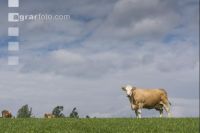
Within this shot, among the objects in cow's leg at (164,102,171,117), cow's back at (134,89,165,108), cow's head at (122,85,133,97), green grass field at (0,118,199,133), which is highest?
cow's head at (122,85,133,97)

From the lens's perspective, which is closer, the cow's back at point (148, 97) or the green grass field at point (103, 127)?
the green grass field at point (103, 127)

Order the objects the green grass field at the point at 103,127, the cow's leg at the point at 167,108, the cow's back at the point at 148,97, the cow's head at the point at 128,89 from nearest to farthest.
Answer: the green grass field at the point at 103,127, the cow's head at the point at 128,89, the cow's back at the point at 148,97, the cow's leg at the point at 167,108

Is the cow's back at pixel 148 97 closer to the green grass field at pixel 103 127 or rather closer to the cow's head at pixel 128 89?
the cow's head at pixel 128 89

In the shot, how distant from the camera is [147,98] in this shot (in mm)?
38750

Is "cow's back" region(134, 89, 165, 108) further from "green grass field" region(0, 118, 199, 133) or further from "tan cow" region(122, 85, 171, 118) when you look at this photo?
"green grass field" region(0, 118, 199, 133)

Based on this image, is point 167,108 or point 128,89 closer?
point 128,89

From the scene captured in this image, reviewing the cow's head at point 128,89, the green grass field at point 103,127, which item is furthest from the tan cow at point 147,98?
the green grass field at point 103,127

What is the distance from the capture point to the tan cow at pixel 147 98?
38281 mm

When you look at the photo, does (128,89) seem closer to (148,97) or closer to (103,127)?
(148,97)

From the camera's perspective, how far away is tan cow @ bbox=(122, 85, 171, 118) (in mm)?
38281

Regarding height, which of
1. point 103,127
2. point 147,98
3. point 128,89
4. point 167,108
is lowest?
point 103,127

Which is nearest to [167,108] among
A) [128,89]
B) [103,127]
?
[128,89]

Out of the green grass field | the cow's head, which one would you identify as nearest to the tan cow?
the cow's head

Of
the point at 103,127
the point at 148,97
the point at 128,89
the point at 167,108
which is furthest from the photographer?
the point at 167,108
